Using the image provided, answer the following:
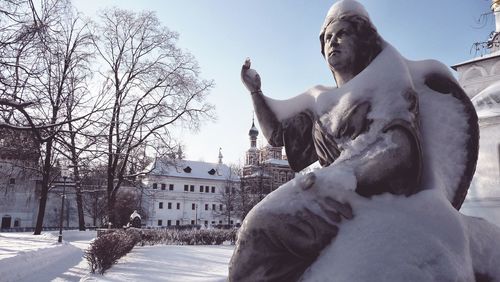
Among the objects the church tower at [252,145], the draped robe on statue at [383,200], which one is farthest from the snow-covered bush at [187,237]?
the church tower at [252,145]

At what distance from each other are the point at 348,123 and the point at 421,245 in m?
0.54

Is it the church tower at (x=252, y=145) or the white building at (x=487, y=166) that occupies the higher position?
the church tower at (x=252, y=145)

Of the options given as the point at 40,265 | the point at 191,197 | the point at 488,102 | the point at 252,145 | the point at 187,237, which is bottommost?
the point at 40,265

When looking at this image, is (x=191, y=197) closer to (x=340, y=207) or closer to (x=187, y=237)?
(x=187, y=237)

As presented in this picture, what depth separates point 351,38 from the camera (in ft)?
6.18

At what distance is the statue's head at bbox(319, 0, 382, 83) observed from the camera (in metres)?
1.87

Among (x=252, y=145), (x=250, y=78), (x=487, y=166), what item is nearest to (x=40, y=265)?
(x=487, y=166)

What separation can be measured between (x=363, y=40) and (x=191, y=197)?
6853 cm

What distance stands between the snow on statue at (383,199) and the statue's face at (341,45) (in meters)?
0.06

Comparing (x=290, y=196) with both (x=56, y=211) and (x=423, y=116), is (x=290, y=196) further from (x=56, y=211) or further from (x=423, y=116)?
(x=56, y=211)

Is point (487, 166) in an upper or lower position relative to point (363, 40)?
upper

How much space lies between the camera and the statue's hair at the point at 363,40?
1.86 meters

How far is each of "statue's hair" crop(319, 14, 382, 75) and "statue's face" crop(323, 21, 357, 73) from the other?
18 millimetres

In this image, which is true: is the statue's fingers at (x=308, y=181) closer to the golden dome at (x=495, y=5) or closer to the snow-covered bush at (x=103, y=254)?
the snow-covered bush at (x=103, y=254)
